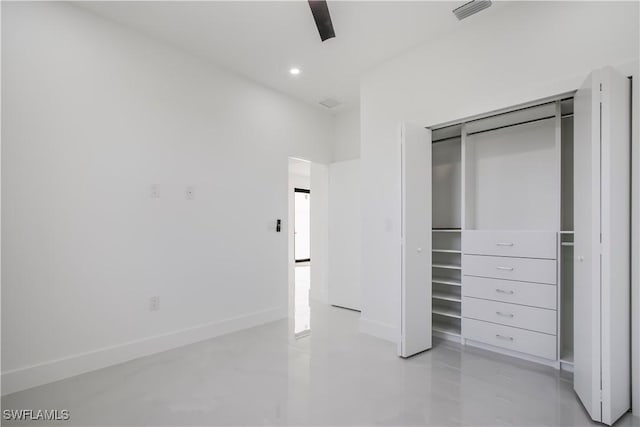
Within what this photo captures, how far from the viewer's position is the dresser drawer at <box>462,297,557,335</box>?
255cm

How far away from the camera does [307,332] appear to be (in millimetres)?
3492

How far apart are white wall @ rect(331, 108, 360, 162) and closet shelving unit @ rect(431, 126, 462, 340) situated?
1.21 meters

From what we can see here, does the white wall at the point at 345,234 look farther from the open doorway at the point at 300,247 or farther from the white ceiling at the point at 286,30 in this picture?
the white ceiling at the point at 286,30

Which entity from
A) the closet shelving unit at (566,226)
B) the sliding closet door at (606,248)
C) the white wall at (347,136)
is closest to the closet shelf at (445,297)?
the closet shelving unit at (566,226)

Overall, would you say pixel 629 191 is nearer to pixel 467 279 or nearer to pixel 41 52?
pixel 467 279

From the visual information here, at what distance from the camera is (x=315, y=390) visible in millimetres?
2229

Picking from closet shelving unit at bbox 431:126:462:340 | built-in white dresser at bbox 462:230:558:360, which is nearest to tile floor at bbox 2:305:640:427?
built-in white dresser at bbox 462:230:558:360

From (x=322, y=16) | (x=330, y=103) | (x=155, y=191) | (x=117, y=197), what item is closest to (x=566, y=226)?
(x=322, y=16)

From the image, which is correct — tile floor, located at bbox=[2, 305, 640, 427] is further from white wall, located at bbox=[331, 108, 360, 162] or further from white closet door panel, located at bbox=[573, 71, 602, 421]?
white wall, located at bbox=[331, 108, 360, 162]

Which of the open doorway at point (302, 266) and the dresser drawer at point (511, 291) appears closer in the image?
the dresser drawer at point (511, 291)

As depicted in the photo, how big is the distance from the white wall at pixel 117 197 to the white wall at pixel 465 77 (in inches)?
52.2

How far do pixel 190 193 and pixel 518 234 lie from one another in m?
3.09

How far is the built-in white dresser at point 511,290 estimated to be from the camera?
256cm

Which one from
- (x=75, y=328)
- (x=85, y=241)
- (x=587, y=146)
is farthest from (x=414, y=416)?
(x=85, y=241)
